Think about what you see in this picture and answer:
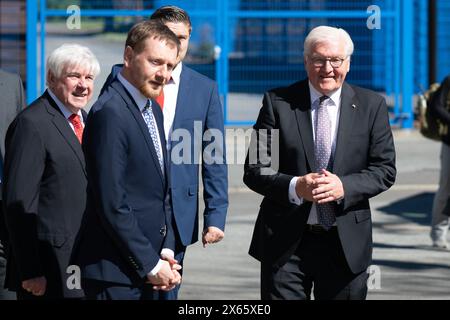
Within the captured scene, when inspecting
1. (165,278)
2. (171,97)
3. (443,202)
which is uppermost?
(171,97)

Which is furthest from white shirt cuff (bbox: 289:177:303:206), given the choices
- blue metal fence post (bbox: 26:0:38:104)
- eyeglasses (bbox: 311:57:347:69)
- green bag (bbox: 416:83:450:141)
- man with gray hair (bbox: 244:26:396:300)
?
blue metal fence post (bbox: 26:0:38:104)

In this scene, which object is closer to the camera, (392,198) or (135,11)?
(392,198)

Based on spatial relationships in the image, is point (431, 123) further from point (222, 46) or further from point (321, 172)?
point (222, 46)

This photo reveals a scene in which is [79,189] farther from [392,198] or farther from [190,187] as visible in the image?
[392,198]

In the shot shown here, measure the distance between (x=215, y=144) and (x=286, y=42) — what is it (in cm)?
1305

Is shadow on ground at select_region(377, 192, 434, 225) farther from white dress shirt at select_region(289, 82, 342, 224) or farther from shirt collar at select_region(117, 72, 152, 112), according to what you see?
shirt collar at select_region(117, 72, 152, 112)

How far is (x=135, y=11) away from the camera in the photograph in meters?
18.4

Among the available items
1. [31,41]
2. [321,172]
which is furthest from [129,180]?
[31,41]

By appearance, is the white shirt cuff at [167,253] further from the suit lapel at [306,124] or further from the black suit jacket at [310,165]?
the suit lapel at [306,124]

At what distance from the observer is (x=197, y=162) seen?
5953mm

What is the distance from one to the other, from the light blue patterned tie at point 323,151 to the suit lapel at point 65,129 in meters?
1.08

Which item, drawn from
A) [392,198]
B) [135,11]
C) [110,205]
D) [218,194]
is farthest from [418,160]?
[110,205]

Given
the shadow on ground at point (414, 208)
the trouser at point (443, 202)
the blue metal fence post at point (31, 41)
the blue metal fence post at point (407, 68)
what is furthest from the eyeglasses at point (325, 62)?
the blue metal fence post at point (407, 68)

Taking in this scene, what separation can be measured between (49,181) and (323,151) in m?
1.26
